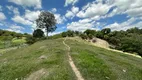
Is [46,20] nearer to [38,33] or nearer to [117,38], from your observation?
[38,33]

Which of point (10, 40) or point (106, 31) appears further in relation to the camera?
point (10, 40)

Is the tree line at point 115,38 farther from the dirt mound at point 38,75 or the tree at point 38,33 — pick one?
the dirt mound at point 38,75

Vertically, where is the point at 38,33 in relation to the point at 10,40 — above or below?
above

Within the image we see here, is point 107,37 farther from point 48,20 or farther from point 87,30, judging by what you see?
point 48,20

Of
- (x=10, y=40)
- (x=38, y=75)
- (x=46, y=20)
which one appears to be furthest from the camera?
(x=10, y=40)

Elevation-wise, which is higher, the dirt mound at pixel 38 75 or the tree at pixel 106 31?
the tree at pixel 106 31

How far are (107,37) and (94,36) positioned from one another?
33.5ft

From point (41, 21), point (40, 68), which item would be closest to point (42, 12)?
point (41, 21)

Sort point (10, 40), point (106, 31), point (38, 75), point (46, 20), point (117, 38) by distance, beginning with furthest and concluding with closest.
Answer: point (10, 40), point (106, 31), point (117, 38), point (46, 20), point (38, 75)

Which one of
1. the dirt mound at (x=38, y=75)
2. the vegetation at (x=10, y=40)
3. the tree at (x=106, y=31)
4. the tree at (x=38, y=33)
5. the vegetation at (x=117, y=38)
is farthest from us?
the tree at (x=106, y=31)

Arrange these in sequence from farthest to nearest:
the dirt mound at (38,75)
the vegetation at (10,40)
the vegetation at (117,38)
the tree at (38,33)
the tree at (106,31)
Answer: the tree at (106,31) < the vegetation at (10,40) < the tree at (38,33) < the vegetation at (117,38) < the dirt mound at (38,75)

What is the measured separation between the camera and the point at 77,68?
23547 millimetres

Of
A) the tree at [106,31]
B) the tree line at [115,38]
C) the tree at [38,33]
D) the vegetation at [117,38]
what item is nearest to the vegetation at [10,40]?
the tree at [38,33]

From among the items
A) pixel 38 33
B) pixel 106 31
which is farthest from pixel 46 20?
pixel 106 31
